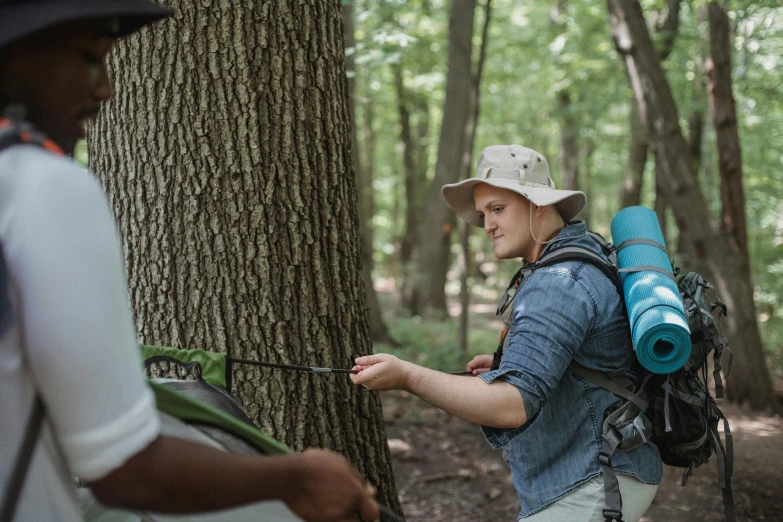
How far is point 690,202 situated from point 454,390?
660 cm

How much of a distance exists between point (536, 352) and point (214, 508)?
124 cm

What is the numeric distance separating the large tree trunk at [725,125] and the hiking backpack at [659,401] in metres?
6.41

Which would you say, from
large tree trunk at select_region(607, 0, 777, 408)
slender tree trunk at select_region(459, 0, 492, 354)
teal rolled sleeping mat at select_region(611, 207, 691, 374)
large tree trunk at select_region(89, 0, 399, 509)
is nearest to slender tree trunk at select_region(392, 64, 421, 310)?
slender tree trunk at select_region(459, 0, 492, 354)

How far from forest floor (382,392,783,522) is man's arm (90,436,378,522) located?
3573mm

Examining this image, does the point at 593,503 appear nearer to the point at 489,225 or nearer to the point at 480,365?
the point at 480,365

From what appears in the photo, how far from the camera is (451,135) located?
40.8ft

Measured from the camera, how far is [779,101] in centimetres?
932

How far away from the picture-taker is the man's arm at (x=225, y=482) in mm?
1146

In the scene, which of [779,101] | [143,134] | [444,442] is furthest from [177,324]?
[779,101]

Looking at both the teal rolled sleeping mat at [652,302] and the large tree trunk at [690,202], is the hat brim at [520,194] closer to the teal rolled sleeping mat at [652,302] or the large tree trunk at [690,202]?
the teal rolled sleeping mat at [652,302]

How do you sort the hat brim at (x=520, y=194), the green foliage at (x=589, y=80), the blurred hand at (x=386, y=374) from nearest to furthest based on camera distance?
the blurred hand at (x=386, y=374) < the hat brim at (x=520, y=194) < the green foliage at (x=589, y=80)

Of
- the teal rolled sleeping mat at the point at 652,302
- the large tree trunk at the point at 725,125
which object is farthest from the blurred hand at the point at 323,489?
the large tree trunk at the point at 725,125

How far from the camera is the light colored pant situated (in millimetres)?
2334

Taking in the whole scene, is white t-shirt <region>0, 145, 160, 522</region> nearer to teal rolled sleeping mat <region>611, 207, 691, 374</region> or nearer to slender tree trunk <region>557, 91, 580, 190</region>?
teal rolled sleeping mat <region>611, 207, 691, 374</region>
